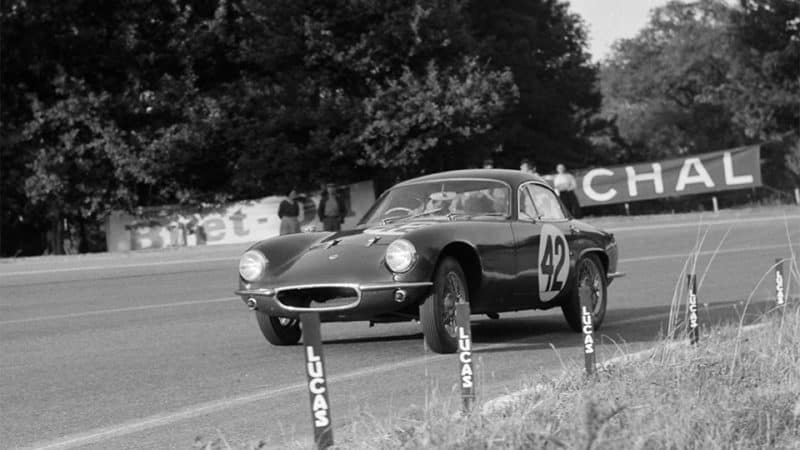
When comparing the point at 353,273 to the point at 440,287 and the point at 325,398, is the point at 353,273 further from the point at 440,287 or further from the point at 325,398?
the point at 325,398

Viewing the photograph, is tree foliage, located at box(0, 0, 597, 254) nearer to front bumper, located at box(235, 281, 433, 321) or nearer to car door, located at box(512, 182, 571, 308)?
car door, located at box(512, 182, 571, 308)

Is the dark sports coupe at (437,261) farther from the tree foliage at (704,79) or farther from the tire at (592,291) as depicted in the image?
the tree foliage at (704,79)

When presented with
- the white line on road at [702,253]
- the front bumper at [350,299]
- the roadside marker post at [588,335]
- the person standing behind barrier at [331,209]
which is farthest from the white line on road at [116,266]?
the roadside marker post at [588,335]

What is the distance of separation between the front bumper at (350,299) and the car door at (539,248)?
1397 millimetres

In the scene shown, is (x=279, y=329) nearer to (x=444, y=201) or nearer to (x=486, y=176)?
(x=444, y=201)

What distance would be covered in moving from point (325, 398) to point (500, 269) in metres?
6.23

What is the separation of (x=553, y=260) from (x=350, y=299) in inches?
87.9

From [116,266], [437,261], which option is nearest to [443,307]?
[437,261]

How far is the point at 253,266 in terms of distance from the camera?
10922mm

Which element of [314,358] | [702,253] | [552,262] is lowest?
[702,253]

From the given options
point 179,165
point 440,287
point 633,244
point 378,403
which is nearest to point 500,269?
point 440,287

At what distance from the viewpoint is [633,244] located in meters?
28.0

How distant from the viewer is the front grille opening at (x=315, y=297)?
10.4 m

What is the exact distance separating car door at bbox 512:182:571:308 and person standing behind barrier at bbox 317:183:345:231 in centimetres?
1589
